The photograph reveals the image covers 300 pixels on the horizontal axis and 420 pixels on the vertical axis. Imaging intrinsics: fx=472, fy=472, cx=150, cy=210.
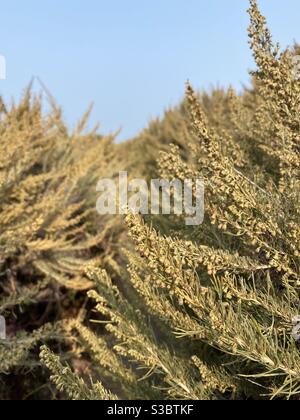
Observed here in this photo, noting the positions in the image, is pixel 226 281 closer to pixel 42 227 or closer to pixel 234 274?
pixel 234 274

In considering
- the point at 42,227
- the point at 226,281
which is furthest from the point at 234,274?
the point at 42,227

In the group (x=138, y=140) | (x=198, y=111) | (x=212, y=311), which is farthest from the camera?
(x=138, y=140)

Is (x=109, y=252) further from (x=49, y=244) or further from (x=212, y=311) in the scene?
(x=212, y=311)

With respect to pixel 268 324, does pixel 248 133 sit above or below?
above

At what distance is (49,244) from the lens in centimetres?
421

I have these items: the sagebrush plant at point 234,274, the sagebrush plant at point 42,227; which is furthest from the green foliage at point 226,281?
the sagebrush plant at point 42,227

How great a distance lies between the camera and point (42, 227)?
4.51m

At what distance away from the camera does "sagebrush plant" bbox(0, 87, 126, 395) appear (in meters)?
3.76

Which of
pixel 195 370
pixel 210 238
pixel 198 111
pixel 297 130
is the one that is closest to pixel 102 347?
pixel 195 370

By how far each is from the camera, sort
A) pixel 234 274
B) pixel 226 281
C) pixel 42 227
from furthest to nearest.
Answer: pixel 42 227 < pixel 234 274 < pixel 226 281

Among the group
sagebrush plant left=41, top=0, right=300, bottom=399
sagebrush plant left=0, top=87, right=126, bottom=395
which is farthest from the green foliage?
sagebrush plant left=0, top=87, right=126, bottom=395

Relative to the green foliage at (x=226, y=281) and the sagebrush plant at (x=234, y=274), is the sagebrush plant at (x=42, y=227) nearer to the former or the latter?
the green foliage at (x=226, y=281)
